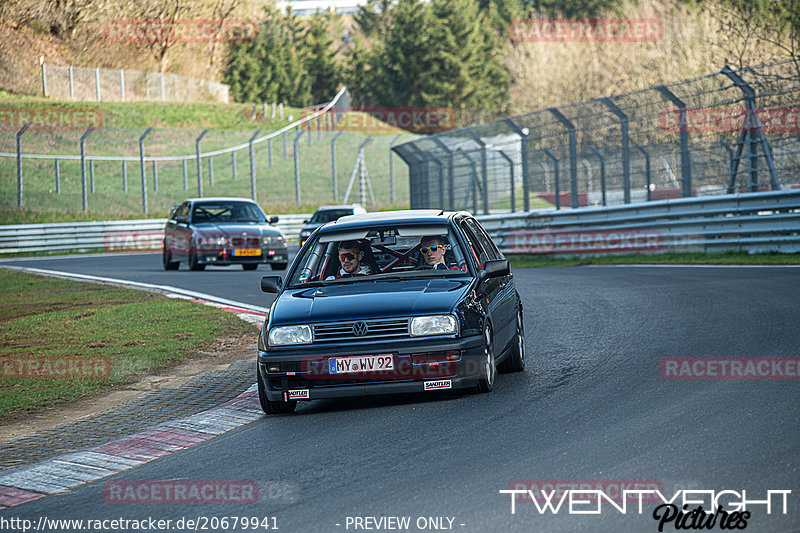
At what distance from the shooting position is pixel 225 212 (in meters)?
23.9

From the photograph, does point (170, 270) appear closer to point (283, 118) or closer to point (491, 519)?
point (491, 519)

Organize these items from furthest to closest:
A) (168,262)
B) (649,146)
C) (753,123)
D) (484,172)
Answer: (484,172), (168,262), (649,146), (753,123)

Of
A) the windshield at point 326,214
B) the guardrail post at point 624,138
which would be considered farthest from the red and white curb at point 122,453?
the windshield at point 326,214

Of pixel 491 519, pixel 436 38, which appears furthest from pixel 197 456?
pixel 436 38

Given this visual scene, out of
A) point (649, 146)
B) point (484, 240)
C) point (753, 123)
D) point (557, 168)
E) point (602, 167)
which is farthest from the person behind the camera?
point (557, 168)

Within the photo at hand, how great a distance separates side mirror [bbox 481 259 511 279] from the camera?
8305mm

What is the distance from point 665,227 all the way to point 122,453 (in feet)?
53.6

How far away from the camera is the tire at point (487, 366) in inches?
302

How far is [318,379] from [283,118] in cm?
6159

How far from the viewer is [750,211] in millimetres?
19344

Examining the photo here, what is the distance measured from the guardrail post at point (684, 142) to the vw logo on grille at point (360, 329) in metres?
13.4

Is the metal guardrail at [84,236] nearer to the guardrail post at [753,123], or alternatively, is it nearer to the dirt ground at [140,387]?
the guardrail post at [753,123]

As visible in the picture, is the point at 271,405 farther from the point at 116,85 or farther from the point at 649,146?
the point at 116,85

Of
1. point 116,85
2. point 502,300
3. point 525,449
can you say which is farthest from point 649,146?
point 116,85
